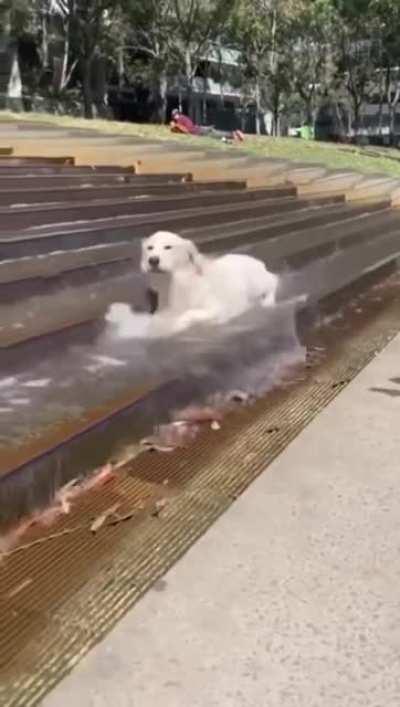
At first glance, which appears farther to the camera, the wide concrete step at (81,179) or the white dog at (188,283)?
the wide concrete step at (81,179)

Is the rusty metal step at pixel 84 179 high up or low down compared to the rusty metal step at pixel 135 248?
up

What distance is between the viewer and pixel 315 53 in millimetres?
55812

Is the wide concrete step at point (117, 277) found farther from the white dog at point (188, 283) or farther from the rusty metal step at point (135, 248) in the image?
the white dog at point (188, 283)

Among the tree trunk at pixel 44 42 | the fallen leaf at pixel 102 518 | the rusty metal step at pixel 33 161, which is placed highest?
the tree trunk at pixel 44 42

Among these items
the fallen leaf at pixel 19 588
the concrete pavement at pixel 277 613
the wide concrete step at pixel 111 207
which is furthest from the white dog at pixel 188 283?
the fallen leaf at pixel 19 588

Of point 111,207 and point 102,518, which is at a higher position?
point 111,207

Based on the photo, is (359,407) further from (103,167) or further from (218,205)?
(103,167)

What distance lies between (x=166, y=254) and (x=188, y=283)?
0.26 metres

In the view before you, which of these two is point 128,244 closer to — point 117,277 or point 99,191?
point 117,277

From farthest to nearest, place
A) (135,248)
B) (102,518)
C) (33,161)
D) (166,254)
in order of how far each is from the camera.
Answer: (33,161), (135,248), (166,254), (102,518)

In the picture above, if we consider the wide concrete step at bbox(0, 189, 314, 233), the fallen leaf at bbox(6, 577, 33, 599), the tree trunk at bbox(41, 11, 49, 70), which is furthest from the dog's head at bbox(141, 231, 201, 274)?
the tree trunk at bbox(41, 11, 49, 70)

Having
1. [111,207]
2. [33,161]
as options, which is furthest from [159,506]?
[33,161]

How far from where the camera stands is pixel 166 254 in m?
5.69

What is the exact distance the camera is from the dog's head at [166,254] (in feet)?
18.7
